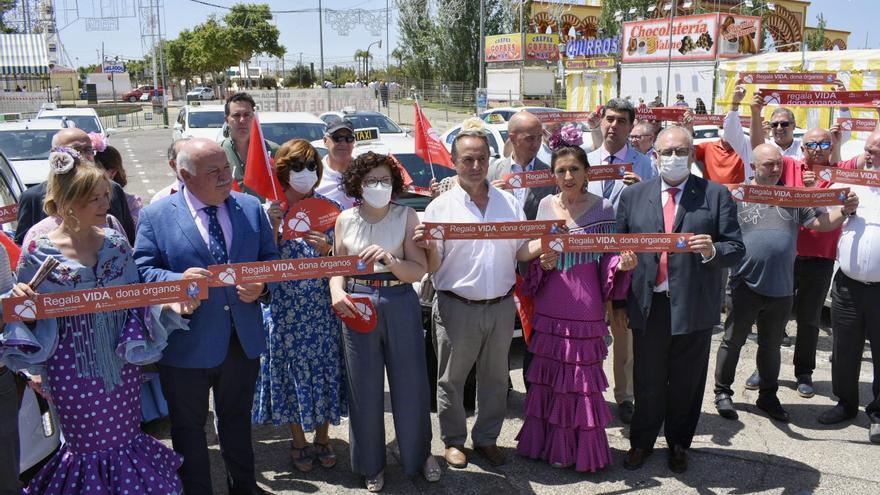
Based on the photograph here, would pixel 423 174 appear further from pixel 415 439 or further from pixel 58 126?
pixel 58 126

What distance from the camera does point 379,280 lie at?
13.4 ft

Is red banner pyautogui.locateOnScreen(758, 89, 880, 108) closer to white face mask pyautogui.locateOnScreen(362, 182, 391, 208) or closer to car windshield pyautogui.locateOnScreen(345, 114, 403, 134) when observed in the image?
white face mask pyautogui.locateOnScreen(362, 182, 391, 208)

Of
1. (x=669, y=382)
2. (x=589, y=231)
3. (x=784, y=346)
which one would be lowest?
(x=784, y=346)

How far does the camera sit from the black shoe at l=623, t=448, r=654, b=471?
4520mm

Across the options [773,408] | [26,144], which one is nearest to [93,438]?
[773,408]

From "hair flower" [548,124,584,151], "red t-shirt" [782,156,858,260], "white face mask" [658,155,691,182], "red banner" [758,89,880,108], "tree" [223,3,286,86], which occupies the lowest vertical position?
"red t-shirt" [782,156,858,260]

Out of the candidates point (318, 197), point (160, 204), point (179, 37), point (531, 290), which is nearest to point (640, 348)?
point (531, 290)

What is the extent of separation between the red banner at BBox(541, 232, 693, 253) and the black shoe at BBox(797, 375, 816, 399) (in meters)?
2.56

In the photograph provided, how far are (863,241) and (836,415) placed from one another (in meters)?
1.31

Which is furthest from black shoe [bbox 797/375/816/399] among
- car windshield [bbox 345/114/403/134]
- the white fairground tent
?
the white fairground tent

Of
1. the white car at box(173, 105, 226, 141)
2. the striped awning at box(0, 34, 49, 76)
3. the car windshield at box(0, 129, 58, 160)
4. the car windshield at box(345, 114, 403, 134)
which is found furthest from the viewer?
the striped awning at box(0, 34, 49, 76)

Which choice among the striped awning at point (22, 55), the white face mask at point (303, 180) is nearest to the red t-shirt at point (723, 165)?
the white face mask at point (303, 180)

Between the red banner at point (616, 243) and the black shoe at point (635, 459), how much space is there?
1370mm

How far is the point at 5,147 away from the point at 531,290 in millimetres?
11776
